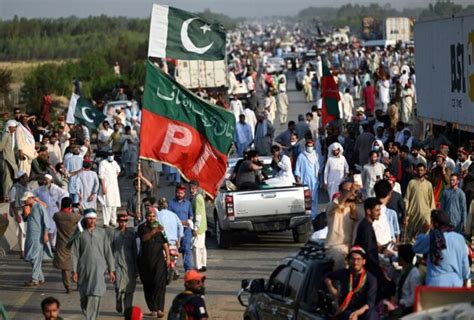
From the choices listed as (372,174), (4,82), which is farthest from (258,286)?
(4,82)

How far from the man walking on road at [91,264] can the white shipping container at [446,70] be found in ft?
45.6

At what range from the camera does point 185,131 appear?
17641 mm

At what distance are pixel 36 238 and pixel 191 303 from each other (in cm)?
807

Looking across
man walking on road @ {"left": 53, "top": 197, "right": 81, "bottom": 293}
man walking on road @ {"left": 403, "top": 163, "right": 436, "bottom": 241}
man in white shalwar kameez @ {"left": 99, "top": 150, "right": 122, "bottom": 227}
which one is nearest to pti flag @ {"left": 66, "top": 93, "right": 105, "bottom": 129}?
man in white shalwar kameez @ {"left": 99, "top": 150, "right": 122, "bottom": 227}

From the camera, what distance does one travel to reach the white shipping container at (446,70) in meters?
28.9

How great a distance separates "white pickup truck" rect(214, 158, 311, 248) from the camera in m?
21.6

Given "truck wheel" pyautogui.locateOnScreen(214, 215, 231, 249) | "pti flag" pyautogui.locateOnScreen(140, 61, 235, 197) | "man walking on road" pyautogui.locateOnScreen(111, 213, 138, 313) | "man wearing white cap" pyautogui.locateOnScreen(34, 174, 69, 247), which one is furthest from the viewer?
"truck wheel" pyautogui.locateOnScreen(214, 215, 231, 249)

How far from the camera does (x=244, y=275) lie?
1920 centimetres

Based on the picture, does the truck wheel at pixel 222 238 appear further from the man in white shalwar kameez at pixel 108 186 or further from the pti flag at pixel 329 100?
the pti flag at pixel 329 100

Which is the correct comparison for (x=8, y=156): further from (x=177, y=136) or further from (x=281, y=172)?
(x=177, y=136)

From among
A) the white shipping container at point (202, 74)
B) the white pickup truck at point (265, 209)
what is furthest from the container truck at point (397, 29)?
the white pickup truck at point (265, 209)

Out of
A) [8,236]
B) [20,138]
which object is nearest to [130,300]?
[8,236]

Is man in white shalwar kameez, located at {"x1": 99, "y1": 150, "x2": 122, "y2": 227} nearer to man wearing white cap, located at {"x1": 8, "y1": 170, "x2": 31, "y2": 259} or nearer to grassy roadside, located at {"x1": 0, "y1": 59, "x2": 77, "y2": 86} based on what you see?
man wearing white cap, located at {"x1": 8, "y1": 170, "x2": 31, "y2": 259}

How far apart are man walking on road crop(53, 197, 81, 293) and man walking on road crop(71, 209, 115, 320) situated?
231 centimetres
